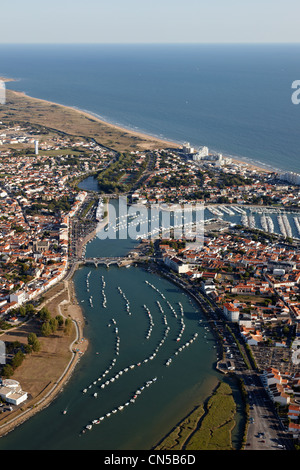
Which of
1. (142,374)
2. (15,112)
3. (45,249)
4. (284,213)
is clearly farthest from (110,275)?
(15,112)

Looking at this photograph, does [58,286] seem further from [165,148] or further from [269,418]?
[165,148]

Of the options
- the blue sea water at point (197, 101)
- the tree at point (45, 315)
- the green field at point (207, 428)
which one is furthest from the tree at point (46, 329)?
the blue sea water at point (197, 101)

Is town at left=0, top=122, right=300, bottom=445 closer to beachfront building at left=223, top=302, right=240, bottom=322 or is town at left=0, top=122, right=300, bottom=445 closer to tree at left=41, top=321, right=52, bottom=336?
beachfront building at left=223, top=302, right=240, bottom=322

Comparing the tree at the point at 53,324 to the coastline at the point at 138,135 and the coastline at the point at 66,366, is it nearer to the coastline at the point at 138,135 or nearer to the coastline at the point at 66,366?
the coastline at the point at 66,366

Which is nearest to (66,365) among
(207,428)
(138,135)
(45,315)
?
(45,315)

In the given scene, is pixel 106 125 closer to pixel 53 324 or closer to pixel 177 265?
pixel 177 265
